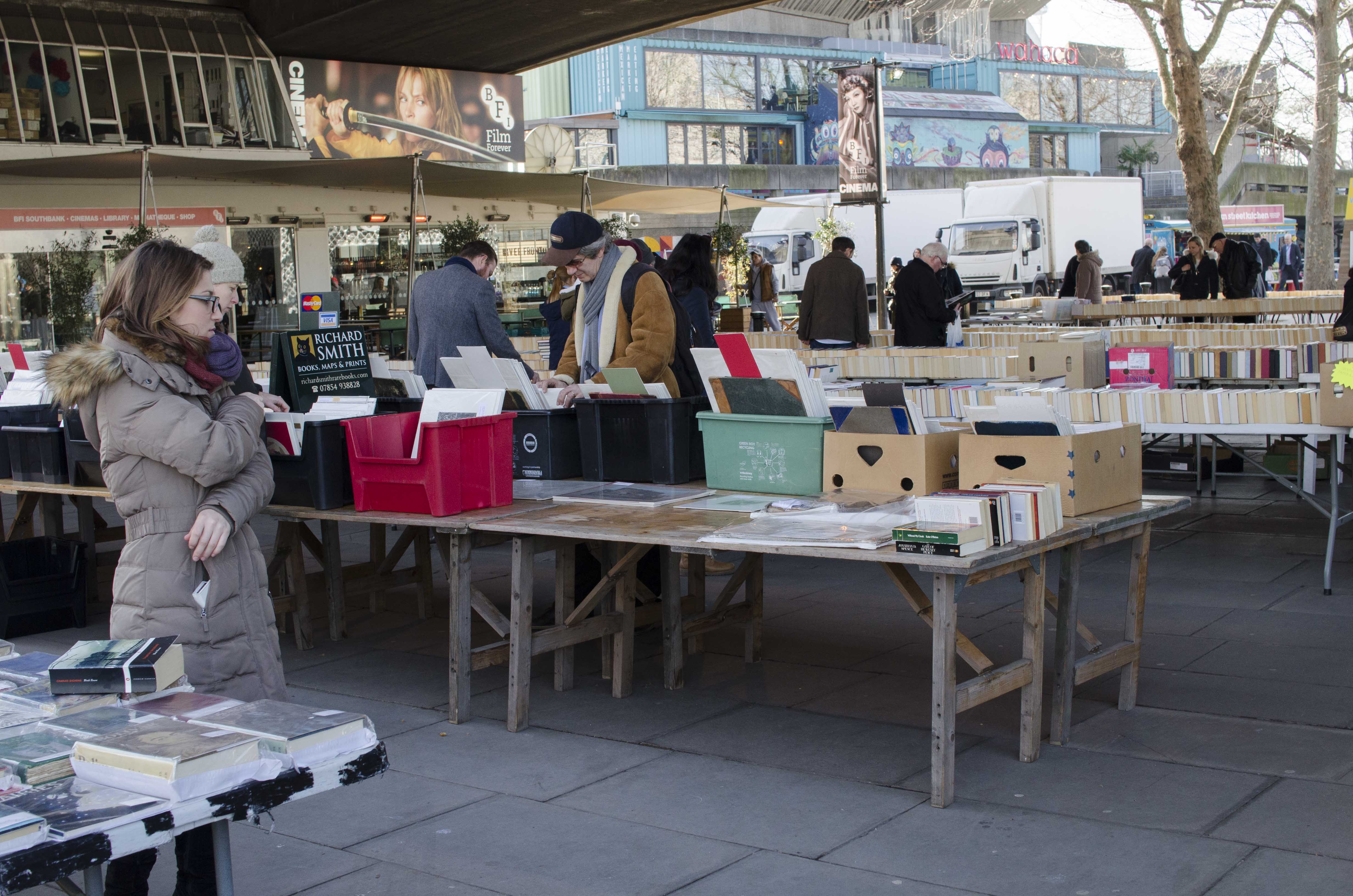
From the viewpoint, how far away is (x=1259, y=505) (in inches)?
350

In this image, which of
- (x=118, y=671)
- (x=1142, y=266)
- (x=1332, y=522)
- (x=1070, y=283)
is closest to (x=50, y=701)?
(x=118, y=671)

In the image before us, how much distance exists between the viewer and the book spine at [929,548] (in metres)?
3.63

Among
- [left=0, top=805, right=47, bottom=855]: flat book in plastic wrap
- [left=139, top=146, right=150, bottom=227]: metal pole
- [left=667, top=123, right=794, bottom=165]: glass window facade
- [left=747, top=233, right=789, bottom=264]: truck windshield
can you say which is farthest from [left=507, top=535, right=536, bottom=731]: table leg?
[left=667, top=123, right=794, bottom=165]: glass window facade

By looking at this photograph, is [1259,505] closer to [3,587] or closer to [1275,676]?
[1275,676]

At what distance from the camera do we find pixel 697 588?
5.86 metres

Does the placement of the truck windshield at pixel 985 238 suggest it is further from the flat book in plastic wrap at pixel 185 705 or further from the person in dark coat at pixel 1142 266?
the flat book in plastic wrap at pixel 185 705

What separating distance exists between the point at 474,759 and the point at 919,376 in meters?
5.82

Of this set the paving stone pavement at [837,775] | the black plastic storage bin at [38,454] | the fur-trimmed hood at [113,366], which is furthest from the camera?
the black plastic storage bin at [38,454]

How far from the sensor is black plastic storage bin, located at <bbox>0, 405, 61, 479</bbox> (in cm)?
631

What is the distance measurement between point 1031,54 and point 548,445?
5092 cm

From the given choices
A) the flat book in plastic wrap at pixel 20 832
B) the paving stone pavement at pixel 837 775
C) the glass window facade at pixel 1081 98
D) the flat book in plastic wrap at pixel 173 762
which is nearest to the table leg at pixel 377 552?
the paving stone pavement at pixel 837 775

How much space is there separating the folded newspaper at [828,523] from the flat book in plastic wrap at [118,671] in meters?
1.82

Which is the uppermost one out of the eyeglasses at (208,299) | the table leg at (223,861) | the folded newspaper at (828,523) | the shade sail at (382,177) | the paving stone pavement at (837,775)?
the shade sail at (382,177)

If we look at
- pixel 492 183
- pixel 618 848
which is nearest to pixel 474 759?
pixel 618 848
